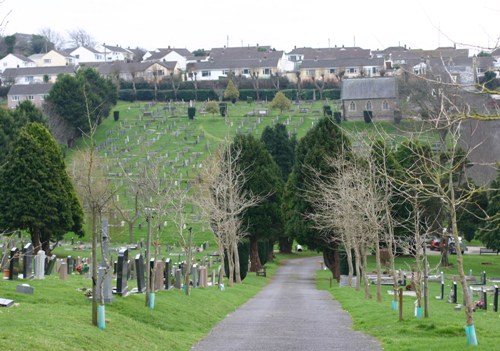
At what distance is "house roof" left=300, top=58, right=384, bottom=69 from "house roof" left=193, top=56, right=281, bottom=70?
617 cm

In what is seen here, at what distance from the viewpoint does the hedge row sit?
152m

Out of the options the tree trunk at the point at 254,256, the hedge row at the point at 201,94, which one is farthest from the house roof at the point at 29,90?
the tree trunk at the point at 254,256

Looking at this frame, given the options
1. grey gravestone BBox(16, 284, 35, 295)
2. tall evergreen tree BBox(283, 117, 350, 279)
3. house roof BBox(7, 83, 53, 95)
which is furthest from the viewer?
house roof BBox(7, 83, 53, 95)

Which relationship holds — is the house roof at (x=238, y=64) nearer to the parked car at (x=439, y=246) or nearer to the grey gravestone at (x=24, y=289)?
the parked car at (x=439, y=246)

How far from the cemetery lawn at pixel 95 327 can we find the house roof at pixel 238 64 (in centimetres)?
14755

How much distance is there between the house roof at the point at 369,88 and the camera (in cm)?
13038

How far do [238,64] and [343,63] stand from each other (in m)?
20.5

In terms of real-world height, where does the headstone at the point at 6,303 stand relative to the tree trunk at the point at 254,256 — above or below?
above

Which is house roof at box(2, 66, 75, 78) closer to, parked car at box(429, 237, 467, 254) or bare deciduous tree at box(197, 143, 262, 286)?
parked car at box(429, 237, 467, 254)

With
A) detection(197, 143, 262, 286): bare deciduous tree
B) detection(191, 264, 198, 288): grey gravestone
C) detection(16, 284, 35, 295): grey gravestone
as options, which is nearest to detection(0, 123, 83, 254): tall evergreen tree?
detection(197, 143, 262, 286): bare deciduous tree

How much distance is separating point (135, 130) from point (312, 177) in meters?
69.9

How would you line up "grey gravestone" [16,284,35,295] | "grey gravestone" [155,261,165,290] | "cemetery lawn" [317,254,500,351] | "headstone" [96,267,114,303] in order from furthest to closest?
"grey gravestone" [155,261,165,290] < "grey gravestone" [16,284,35,295] < "headstone" [96,267,114,303] < "cemetery lawn" [317,254,500,351]

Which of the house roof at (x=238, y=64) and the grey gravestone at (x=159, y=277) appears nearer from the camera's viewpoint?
the grey gravestone at (x=159, y=277)

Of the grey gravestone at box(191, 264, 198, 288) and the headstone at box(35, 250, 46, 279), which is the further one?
the grey gravestone at box(191, 264, 198, 288)
